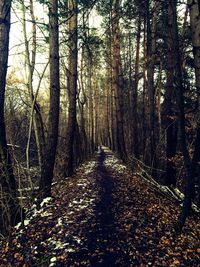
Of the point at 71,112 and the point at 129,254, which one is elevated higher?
the point at 71,112

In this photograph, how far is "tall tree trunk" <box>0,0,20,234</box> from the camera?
561 centimetres

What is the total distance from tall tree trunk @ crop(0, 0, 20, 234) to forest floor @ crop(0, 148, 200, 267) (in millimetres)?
314

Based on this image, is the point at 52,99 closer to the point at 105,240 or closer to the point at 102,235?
the point at 102,235

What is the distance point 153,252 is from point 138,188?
4466 mm

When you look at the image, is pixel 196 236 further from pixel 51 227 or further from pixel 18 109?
pixel 18 109

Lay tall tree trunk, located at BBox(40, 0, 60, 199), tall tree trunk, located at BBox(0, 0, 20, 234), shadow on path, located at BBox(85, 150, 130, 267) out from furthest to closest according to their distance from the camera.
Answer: tall tree trunk, located at BBox(40, 0, 60, 199), tall tree trunk, located at BBox(0, 0, 20, 234), shadow on path, located at BBox(85, 150, 130, 267)

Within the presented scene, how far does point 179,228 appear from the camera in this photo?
18.5 feet

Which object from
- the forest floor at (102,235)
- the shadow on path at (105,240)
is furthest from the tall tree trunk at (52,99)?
the shadow on path at (105,240)

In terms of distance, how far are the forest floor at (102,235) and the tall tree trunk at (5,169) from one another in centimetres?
31

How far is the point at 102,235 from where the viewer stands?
5145 mm

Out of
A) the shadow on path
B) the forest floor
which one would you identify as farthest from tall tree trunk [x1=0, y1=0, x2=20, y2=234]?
the shadow on path

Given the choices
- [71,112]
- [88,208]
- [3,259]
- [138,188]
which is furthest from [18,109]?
[3,259]

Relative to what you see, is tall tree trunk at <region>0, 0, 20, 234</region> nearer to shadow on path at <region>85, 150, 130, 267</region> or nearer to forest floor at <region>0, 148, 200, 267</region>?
forest floor at <region>0, 148, 200, 267</region>

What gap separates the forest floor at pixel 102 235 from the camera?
14.7 feet
